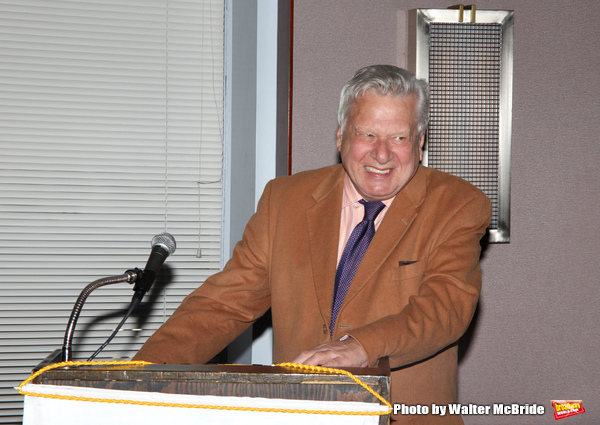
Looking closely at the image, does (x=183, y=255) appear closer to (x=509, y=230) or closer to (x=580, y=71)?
(x=509, y=230)

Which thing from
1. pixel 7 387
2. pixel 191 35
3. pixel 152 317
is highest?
pixel 191 35

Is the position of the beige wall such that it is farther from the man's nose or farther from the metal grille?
the man's nose


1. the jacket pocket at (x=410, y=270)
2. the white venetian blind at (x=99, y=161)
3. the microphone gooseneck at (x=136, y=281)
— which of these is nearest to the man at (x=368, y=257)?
the jacket pocket at (x=410, y=270)

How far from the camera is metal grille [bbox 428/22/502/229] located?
250 cm

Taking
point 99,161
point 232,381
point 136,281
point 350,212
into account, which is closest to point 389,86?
point 350,212

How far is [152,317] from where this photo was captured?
2799 millimetres

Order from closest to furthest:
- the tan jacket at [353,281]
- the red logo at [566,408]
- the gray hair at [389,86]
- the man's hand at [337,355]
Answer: the man's hand at [337,355] → the tan jacket at [353,281] → the gray hair at [389,86] → the red logo at [566,408]

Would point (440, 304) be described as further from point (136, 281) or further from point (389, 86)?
point (136, 281)

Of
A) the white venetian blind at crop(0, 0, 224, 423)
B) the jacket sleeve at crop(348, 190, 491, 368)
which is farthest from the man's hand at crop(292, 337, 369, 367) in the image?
the white venetian blind at crop(0, 0, 224, 423)

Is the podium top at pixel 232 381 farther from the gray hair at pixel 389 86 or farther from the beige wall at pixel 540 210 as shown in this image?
the beige wall at pixel 540 210

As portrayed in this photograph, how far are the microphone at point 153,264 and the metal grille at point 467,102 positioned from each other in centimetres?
151

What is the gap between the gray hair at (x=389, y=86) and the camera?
5.14 ft

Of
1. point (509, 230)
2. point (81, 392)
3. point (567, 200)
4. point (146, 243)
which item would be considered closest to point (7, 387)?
point (146, 243)

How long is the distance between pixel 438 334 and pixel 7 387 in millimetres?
2164
